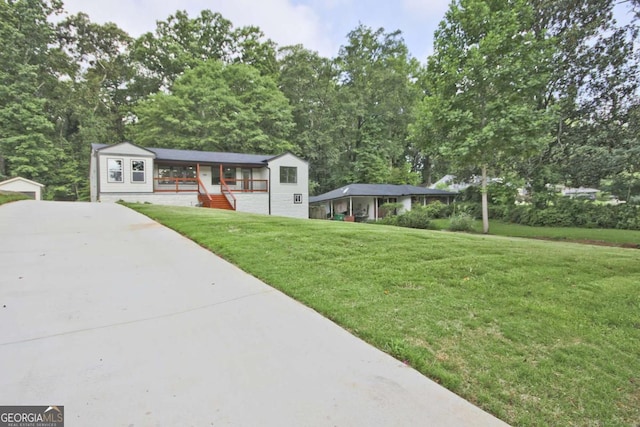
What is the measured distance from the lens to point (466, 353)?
260cm

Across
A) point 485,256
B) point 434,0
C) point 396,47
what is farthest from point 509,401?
point 396,47

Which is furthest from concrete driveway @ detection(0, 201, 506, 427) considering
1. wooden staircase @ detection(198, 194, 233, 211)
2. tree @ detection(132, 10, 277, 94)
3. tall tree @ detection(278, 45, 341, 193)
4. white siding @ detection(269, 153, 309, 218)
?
tree @ detection(132, 10, 277, 94)

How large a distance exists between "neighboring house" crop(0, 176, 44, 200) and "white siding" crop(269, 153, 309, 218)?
17.1 meters

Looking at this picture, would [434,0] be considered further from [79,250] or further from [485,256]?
[79,250]

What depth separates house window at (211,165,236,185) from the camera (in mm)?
21000

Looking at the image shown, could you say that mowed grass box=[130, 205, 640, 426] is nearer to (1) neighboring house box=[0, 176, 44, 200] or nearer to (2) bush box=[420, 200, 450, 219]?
(2) bush box=[420, 200, 450, 219]

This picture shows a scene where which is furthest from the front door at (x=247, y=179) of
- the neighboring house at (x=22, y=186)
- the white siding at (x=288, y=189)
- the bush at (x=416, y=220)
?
the neighboring house at (x=22, y=186)

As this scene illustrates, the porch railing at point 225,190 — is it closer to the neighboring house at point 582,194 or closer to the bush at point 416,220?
the bush at point 416,220

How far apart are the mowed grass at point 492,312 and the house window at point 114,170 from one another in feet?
49.2

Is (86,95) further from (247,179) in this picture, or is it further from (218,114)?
(247,179)

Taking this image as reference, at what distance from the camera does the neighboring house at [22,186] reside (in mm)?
21483

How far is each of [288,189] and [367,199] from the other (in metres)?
7.82

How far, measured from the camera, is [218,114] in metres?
26.5

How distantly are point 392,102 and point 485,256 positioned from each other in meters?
28.1
